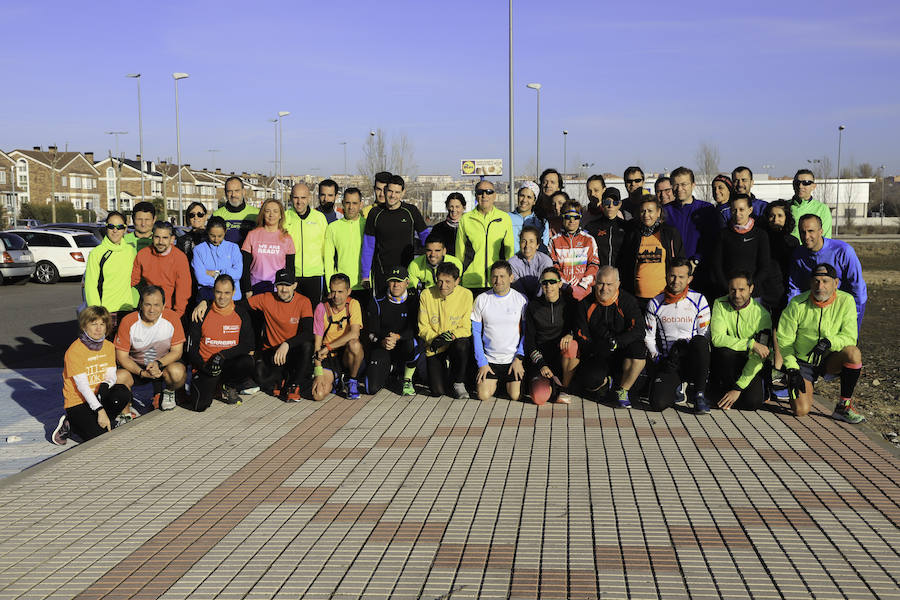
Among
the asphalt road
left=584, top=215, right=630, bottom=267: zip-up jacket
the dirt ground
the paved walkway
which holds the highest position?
left=584, top=215, right=630, bottom=267: zip-up jacket

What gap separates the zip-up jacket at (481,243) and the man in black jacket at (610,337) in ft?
3.93

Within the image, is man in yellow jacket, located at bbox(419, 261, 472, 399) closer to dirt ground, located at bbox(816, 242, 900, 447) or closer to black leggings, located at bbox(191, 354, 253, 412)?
black leggings, located at bbox(191, 354, 253, 412)

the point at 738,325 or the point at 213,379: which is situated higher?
the point at 738,325

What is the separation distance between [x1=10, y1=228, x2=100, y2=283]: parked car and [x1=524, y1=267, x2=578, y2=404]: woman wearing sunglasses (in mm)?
19755

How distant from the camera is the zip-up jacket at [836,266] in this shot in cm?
734

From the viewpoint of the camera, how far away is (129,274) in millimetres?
8328

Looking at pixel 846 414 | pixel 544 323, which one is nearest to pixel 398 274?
pixel 544 323

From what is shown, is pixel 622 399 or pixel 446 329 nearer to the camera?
pixel 622 399

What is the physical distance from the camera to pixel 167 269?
8.15 metres

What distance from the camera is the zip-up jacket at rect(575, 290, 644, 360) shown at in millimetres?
7406

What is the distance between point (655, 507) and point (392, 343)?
12.3 feet

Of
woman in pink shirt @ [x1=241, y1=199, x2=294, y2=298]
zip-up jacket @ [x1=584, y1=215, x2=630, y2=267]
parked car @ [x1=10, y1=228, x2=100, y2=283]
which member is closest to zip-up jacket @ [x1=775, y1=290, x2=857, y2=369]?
zip-up jacket @ [x1=584, y1=215, x2=630, y2=267]

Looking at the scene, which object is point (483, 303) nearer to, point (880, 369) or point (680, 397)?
point (680, 397)

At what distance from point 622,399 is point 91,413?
15.8ft
